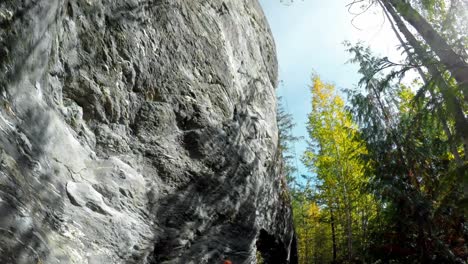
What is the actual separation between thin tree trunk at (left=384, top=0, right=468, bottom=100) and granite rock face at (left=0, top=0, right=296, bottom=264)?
3975 mm

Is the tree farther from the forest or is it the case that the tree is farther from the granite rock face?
the granite rock face

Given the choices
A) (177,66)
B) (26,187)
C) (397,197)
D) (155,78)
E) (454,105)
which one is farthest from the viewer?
(397,197)

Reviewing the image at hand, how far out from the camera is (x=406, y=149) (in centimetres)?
1330

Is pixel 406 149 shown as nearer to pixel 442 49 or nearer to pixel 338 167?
pixel 338 167

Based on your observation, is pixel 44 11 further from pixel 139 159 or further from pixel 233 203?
pixel 233 203

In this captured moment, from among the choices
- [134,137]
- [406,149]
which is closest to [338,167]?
[406,149]

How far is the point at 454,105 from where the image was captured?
4078mm

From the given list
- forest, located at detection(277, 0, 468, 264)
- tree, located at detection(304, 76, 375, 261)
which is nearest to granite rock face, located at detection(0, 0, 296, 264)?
forest, located at detection(277, 0, 468, 264)

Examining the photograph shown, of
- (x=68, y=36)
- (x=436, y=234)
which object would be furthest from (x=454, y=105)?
(x=436, y=234)

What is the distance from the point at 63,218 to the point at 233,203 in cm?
396

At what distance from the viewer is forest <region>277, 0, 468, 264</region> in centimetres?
441

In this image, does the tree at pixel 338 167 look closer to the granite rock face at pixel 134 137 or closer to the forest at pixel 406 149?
the forest at pixel 406 149

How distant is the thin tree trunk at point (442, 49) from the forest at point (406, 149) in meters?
0.01

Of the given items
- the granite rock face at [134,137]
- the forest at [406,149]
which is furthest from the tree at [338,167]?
the granite rock face at [134,137]
